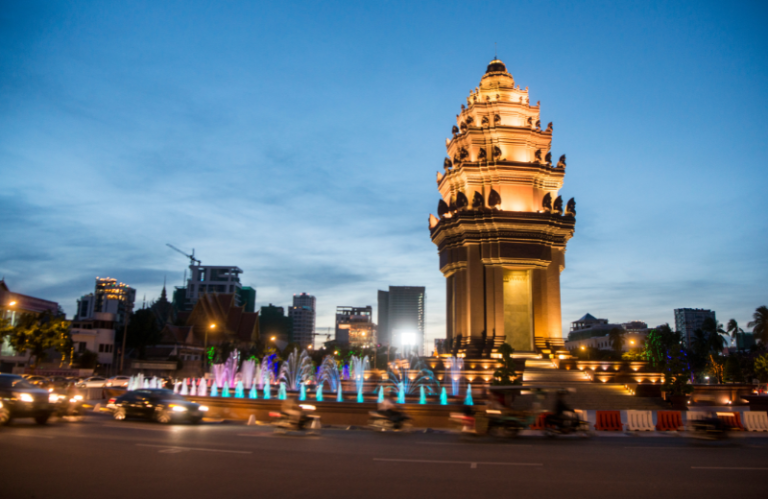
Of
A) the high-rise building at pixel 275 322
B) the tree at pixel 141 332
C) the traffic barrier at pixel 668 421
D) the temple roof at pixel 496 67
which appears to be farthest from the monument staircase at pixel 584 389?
the high-rise building at pixel 275 322

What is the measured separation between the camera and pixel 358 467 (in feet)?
36.5

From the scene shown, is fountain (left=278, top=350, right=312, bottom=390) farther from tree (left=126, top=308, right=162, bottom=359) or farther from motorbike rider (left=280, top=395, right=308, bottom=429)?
motorbike rider (left=280, top=395, right=308, bottom=429)

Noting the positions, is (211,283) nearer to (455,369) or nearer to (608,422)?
(455,369)

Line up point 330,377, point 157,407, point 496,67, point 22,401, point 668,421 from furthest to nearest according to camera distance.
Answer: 1. point 330,377
2. point 496,67
3. point 668,421
4. point 157,407
5. point 22,401

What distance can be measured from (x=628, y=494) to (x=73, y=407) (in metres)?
18.9

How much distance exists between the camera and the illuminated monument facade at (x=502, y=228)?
39.5 m

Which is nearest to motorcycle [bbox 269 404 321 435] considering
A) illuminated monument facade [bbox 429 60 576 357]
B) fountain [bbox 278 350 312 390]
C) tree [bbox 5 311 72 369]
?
illuminated monument facade [bbox 429 60 576 357]

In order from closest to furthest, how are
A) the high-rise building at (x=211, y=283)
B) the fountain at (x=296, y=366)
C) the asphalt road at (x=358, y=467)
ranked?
the asphalt road at (x=358, y=467)
the fountain at (x=296, y=366)
the high-rise building at (x=211, y=283)

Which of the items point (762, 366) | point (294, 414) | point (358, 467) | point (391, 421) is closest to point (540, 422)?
point (391, 421)

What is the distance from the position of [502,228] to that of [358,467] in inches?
1194

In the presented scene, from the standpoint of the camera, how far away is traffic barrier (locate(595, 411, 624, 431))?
2095 centimetres

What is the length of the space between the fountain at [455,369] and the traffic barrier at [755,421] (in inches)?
618

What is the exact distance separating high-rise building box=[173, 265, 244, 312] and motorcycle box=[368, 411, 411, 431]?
512 feet

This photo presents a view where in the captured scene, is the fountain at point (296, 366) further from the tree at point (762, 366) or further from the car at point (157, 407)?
the car at point (157, 407)
